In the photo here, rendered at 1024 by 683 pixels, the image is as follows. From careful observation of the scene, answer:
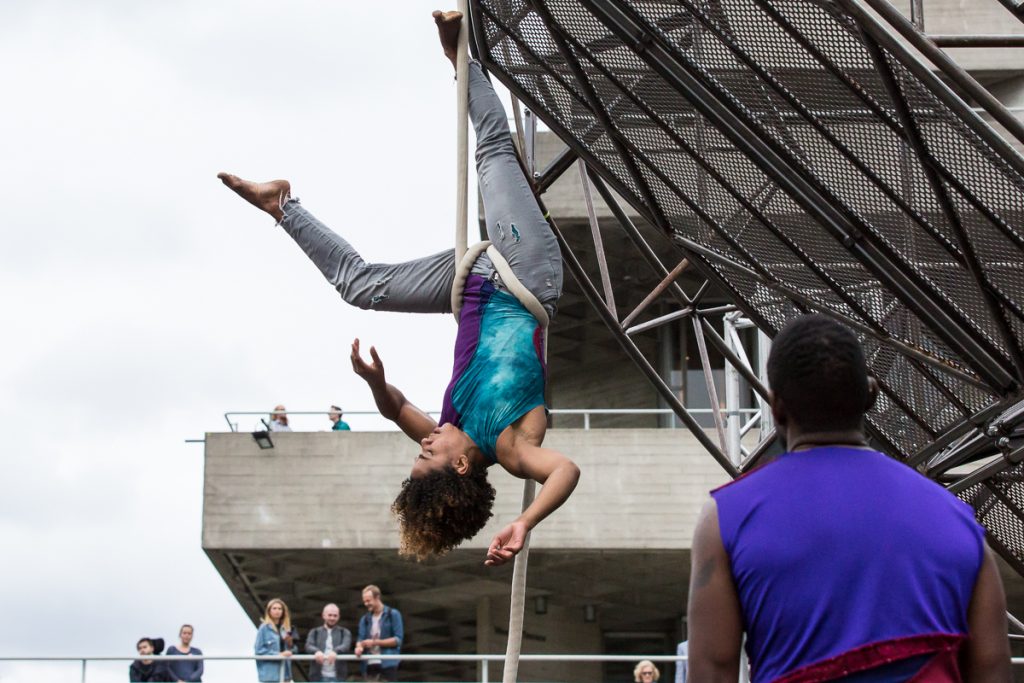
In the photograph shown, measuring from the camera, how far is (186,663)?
13.6m

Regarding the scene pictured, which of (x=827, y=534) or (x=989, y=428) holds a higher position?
(x=989, y=428)

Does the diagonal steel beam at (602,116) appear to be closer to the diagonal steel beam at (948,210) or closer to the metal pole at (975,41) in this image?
the diagonal steel beam at (948,210)

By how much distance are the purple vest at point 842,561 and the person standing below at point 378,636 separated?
408 inches

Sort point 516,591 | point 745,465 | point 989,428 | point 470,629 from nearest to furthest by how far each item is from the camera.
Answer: point 516,591
point 989,428
point 745,465
point 470,629

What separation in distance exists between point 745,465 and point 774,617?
6.22 m

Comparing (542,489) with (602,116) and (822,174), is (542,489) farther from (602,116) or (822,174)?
(602,116)

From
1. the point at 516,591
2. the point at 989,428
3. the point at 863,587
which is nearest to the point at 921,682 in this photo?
the point at 863,587

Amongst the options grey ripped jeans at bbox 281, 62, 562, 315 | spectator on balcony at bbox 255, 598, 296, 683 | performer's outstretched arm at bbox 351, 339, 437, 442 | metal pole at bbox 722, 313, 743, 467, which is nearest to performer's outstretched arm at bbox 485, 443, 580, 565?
performer's outstretched arm at bbox 351, 339, 437, 442

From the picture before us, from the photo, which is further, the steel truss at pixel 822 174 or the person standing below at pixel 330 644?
the person standing below at pixel 330 644

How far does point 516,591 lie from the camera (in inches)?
239

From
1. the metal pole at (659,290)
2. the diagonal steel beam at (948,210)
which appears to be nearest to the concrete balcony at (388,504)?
the metal pole at (659,290)

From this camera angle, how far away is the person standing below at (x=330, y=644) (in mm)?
13126

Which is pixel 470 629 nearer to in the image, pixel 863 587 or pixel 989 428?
pixel 989 428

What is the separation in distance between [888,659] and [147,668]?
11.6 metres
